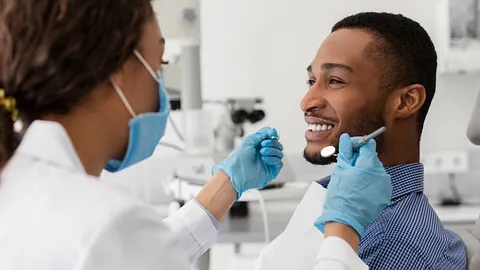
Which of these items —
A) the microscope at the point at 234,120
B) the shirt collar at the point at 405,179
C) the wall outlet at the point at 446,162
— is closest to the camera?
the shirt collar at the point at 405,179

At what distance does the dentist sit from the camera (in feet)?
2.76

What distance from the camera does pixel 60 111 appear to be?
94cm

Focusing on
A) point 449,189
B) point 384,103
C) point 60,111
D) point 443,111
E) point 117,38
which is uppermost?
point 117,38

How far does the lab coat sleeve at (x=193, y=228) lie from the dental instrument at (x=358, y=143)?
31 centimetres

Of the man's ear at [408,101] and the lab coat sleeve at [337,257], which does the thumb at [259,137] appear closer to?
the man's ear at [408,101]

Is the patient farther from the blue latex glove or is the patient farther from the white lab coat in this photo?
the white lab coat

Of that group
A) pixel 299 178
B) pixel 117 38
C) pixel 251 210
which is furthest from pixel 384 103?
pixel 299 178

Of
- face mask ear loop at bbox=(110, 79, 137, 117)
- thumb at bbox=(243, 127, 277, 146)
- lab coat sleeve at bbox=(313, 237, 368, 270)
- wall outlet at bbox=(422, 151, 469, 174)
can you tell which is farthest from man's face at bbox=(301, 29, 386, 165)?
wall outlet at bbox=(422, 151, 469, 174)

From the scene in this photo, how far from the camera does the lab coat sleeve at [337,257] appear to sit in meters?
1.04

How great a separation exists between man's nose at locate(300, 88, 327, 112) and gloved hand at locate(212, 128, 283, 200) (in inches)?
5.1

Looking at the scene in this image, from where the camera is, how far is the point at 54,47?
87cm

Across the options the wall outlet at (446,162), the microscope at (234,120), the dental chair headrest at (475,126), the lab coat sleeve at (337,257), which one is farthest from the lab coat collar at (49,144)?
the wall outlet at (446,162)

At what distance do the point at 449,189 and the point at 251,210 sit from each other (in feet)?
Answer: 3.28

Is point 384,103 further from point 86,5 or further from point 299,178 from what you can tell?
point 299,178
